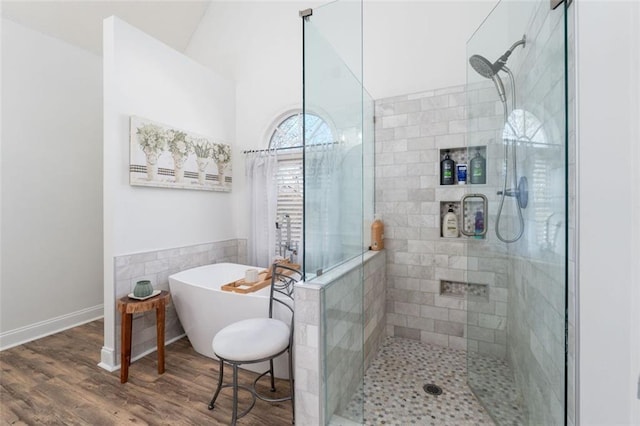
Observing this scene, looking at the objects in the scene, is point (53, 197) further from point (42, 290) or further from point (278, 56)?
point (278, 56)

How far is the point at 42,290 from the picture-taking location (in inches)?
111

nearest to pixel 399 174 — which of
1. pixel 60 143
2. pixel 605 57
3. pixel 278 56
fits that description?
pixel 605 57

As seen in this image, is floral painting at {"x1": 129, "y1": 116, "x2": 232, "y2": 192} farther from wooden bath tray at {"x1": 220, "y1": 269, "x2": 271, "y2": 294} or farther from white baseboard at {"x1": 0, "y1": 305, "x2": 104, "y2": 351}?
white baseboard at {"x1": 0, "y1": 305, "x2": 104, "y2": 351}

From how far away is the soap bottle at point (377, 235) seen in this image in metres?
2.62

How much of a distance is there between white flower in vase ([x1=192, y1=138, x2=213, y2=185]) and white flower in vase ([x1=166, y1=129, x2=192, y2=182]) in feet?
0.41

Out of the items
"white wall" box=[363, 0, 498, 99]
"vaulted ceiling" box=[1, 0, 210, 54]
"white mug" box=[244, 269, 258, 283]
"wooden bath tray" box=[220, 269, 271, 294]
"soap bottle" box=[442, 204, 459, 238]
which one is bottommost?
"wooden bath tray" box=[220, 269, 271, 294]

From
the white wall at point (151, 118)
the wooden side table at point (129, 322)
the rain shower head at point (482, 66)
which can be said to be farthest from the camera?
the white wall at point (151, 118)

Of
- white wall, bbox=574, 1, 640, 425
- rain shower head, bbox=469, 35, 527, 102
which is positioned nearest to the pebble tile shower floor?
white wall, bbox=574, 1, 640, 425

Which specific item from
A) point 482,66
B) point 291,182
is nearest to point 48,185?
point 291,182

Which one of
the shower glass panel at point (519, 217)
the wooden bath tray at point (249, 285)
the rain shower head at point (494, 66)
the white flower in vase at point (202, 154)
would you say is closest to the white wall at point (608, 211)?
the shower glass panel at point (519, 217)

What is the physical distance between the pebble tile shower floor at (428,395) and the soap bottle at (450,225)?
102 centimetres

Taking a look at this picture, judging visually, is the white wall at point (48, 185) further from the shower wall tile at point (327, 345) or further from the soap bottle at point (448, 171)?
the soap bottle at point (448, 171)

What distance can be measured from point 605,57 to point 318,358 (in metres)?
1.71

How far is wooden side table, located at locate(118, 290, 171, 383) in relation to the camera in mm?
2061
